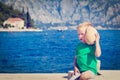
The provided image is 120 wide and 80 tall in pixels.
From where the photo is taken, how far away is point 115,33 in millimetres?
2965

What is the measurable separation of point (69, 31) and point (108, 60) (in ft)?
1.67

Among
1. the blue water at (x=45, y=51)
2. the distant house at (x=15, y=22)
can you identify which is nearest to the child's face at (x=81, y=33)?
the blue water at (x=45, y=51)

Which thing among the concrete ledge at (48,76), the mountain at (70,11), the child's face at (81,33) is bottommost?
the concrete ledge at (48,76)

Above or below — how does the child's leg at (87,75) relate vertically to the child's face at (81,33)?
below

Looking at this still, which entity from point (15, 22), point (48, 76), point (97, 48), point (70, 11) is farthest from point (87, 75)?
point (15, 22)

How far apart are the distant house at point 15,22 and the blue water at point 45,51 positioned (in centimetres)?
9

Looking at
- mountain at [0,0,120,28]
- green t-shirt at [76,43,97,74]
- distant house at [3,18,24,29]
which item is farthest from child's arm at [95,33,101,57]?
distant house at [3,18,24,29]

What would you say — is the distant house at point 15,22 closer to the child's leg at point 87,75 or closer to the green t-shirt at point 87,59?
the green t-shirt at point 87,59

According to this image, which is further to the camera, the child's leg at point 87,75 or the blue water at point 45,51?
the blue water at point 45,51

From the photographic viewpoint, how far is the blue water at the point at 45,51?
296 cm

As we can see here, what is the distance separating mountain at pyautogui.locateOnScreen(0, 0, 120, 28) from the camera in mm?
2961

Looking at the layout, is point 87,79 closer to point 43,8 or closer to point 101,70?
point 101,70

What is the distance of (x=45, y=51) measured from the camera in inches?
117

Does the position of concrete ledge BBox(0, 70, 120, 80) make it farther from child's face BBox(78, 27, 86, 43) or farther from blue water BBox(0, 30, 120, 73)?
child's face BBox(78, 27, 86, 43)
